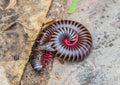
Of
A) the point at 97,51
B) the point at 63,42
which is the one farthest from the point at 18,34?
the point at 97,51

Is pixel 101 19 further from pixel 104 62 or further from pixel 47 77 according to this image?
pixel 47 77

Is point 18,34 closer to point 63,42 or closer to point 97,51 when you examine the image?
point 63,42

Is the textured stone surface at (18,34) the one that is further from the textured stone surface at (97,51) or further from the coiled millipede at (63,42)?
the textured stone surface at (97,51)

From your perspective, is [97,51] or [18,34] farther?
[18,34]

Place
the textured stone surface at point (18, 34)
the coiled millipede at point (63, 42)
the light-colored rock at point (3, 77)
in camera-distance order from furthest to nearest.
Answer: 1. the coiled millipede at point (63, 42)
2. the textured stone surface at point (18, 34)
3. the light-colored rock at point (3, 77)

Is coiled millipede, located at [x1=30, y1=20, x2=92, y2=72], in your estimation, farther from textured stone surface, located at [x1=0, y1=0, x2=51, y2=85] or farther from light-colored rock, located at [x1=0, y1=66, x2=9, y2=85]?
light-colored rock, located at [x1=0, y1=66, x2=9, y2=85]

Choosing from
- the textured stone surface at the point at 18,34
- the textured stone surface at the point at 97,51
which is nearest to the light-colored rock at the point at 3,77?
the textured stone surface at the point at 18,34

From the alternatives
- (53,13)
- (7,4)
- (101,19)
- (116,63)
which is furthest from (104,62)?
(7,4)
